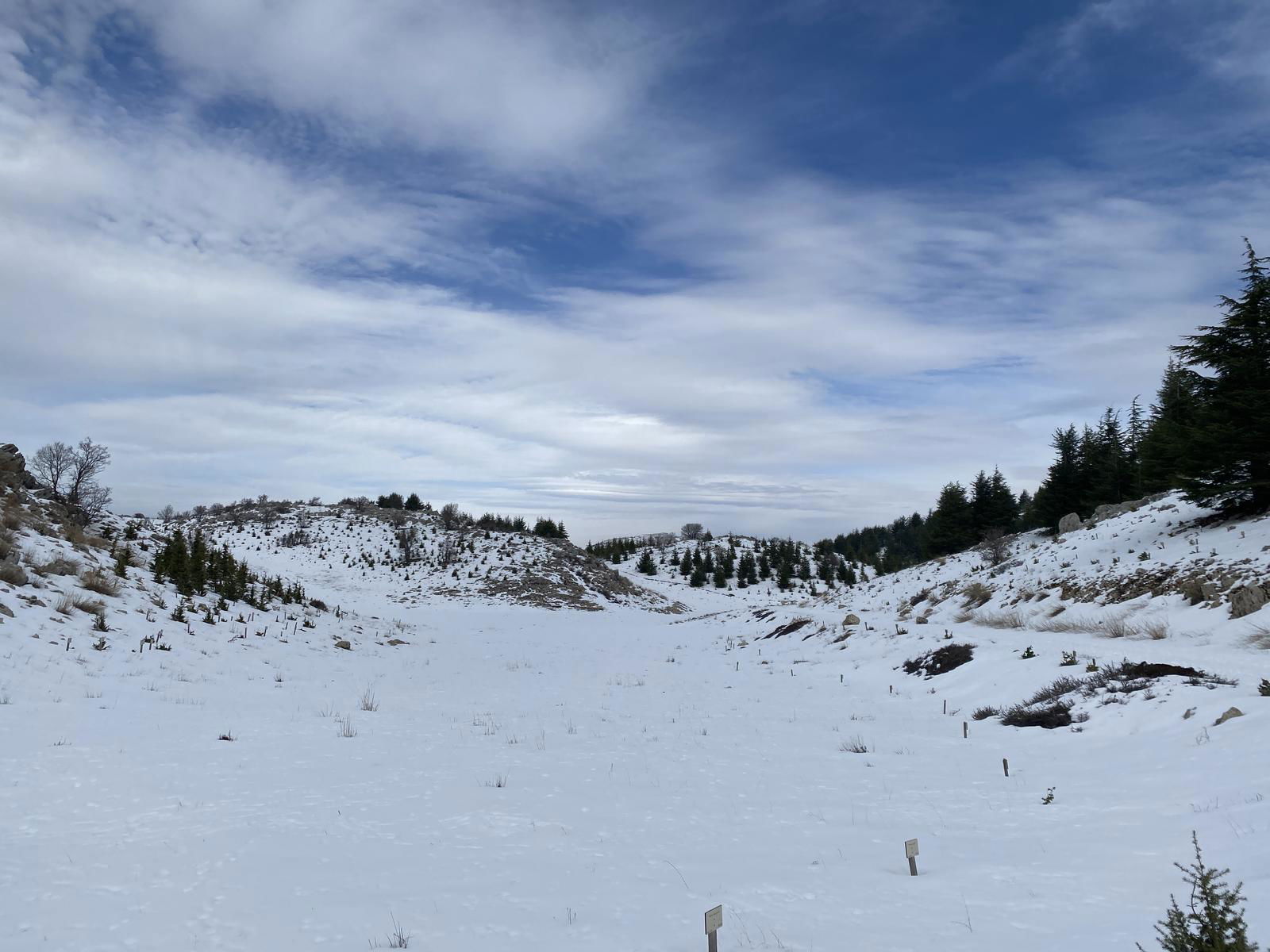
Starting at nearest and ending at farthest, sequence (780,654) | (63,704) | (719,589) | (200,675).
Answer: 1. (63,704)
2. (200,675)
3. (780,654)
4. (719,589)

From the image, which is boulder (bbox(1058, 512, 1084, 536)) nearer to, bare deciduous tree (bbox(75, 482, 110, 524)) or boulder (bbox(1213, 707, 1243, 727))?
boulder (bbox(1213, 707, 1243, 727))

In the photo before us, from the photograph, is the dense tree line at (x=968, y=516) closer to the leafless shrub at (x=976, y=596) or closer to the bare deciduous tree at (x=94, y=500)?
the leafless shrub at (x=976, y=596)

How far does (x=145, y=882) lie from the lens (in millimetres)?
4977

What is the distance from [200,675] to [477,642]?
17.0m

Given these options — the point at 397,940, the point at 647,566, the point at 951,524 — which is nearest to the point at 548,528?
the point at 647,566

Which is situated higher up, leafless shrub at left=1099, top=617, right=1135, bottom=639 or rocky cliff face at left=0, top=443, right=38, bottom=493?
rocky cliff face at left=0, top=443, right=38, bottom=493

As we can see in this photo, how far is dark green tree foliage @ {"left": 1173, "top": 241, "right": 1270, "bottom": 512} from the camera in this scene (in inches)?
790

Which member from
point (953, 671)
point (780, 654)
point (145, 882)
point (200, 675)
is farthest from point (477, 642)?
point (145, 882)

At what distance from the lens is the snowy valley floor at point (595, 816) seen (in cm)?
457

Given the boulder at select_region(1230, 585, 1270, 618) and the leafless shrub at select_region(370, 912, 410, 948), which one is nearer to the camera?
the leafless shrub at select_region(370, 912, 410, 948)

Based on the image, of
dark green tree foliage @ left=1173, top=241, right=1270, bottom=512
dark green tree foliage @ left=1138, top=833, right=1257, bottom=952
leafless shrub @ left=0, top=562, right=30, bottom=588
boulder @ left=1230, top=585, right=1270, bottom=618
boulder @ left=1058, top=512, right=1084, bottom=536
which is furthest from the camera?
boulder @ left=1058, top=512, right=1084, bottom=536

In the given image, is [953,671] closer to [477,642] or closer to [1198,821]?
[1198,821]

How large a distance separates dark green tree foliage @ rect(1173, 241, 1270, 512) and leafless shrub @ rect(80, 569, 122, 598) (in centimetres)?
3068

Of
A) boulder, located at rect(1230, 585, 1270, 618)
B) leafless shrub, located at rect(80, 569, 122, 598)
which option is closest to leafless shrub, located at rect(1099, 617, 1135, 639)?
boulder, located at rect(1230, 585, 1270, 618)
